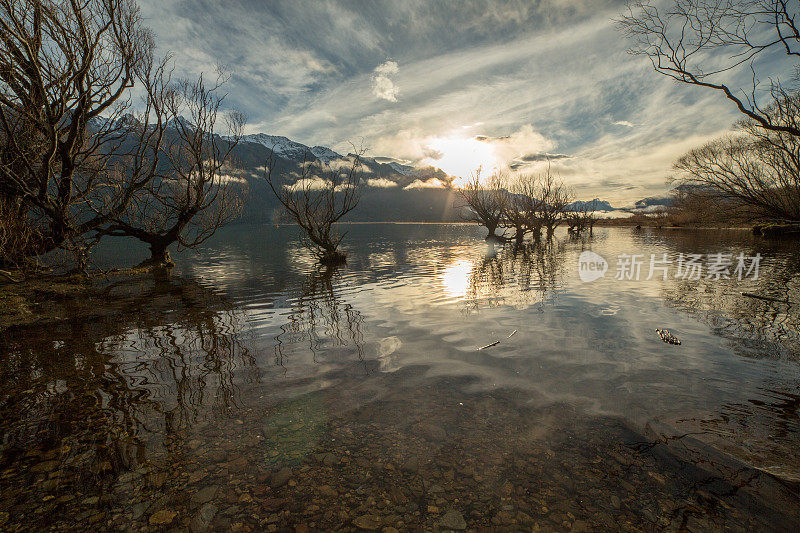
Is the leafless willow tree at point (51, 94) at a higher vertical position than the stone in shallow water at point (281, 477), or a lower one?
higher

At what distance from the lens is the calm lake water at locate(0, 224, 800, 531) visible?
3.46m

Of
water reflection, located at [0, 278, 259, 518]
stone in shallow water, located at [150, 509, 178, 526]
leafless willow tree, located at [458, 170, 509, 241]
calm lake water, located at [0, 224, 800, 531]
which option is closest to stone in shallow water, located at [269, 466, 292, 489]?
calm lake water, located at [0, 224, 800, 531]

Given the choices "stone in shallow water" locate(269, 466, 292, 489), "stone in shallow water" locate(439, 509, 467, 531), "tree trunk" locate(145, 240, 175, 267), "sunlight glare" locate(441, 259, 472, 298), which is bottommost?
"stone in shallow water" locate(439, 509, 467, 531)

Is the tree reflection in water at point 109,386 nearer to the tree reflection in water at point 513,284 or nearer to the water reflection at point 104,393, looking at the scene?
the water reflection at point 104,393

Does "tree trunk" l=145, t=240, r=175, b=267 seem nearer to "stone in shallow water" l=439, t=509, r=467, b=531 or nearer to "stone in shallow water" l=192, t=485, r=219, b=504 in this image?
"stone in shallow water" l=192, t=485, r=219, b=504

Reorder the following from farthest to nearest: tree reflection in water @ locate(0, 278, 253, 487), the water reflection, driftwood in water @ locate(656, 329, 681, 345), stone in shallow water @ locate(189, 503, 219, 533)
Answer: driftwood in water @ locate(656, 329, 681, 345)
tree reflection in water @ locate(0, 278, 253, 487)
the water reflection
stone in shallow water @ locate(189, 503, 219, 533)

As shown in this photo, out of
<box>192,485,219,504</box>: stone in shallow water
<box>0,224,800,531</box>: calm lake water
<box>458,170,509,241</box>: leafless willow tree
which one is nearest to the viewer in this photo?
<box>0,224,800,531</box>: calm lake water

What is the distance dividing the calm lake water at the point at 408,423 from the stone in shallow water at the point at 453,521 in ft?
0.08

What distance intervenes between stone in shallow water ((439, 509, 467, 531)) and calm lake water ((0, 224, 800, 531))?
1.0 inches

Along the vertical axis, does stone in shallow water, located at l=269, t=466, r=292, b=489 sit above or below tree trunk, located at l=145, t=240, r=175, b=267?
below

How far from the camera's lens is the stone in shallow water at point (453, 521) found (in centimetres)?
329

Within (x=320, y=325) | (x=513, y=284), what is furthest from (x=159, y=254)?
(x=513, y=284)

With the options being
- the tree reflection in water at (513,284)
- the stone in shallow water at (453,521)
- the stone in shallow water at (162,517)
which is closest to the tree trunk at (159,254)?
the tree reflection in water at (513,284)

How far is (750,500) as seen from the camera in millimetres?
3482
